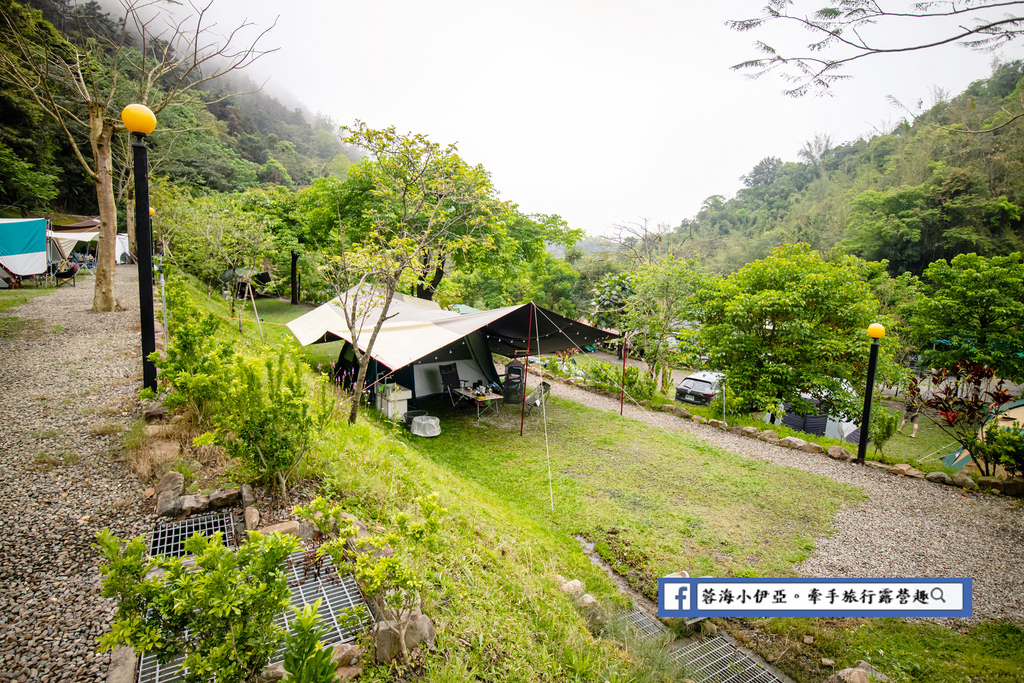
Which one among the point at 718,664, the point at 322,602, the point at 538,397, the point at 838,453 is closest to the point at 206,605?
the point at 322,602

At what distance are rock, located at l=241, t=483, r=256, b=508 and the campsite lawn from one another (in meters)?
2.71

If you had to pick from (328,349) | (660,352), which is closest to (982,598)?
(660,352)

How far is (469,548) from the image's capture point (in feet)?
10.2

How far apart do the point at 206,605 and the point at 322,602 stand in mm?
952

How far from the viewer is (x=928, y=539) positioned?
4.32 metres

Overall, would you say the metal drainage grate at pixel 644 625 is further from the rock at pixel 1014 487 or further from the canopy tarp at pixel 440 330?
the rock at pixel 1014 487

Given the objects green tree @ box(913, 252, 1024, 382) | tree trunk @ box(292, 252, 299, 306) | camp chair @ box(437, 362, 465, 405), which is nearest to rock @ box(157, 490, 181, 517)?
camp chair @ box(437, 362, 465, 405)

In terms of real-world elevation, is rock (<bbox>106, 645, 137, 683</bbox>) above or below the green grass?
above

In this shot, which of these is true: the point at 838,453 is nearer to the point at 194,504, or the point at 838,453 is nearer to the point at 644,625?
the point at 644,625

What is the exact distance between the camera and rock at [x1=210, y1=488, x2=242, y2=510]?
2792 millimetres

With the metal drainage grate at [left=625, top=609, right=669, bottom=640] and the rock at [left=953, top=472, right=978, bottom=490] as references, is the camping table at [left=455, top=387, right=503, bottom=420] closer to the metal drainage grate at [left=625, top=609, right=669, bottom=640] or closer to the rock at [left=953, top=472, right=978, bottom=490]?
the metal drainage grate at [left=625, top=609, right=669, bottom=640]

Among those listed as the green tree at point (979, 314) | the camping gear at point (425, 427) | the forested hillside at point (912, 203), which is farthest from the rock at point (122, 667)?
the green tree at point (979, 314)

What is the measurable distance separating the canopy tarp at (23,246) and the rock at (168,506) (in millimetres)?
13232

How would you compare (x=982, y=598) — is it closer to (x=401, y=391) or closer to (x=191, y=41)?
(x=401, y=391)
